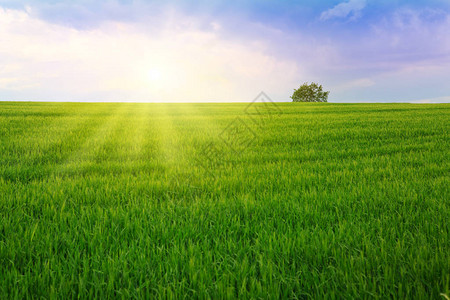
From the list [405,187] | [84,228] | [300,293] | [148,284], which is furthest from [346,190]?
[84,228]

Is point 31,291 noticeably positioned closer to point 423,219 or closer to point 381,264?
point 381,264

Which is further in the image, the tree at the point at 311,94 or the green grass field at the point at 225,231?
the tree at the point at 311,94

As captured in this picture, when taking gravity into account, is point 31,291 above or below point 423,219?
below

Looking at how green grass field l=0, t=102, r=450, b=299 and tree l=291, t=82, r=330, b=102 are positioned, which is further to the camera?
tree l=291, t=82, r=330, b=102

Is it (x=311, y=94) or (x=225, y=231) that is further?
(x=311, y=94)

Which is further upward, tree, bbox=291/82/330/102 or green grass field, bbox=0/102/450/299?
tree, bbox=291/82/330/102

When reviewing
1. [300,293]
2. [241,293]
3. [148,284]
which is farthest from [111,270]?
[300,293]

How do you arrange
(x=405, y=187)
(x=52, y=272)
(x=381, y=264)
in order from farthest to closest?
(x=405, y=187)
(x=381, y=264)
(x=52, y=272)

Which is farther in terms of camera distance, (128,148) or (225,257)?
(128,148)

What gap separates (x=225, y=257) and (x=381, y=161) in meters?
4.69

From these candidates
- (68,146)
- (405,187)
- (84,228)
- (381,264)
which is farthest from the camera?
(68,146)

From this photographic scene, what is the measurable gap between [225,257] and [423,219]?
2189 millimetres

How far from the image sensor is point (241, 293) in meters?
1.54

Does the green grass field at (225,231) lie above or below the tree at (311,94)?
below
